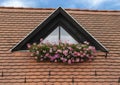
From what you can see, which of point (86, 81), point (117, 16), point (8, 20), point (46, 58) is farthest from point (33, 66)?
point (117, 16)

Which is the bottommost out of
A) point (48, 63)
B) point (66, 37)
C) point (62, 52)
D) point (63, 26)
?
point (48, 63)

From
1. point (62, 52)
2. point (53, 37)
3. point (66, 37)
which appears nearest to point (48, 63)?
point (62, 52)

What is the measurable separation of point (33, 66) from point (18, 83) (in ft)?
3.45

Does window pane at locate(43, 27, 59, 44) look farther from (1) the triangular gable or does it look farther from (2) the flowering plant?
(2) the flowering plant

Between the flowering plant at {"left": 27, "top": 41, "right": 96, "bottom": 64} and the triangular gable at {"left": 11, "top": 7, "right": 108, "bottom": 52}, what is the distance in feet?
1.32

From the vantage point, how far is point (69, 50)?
13055 millimetres

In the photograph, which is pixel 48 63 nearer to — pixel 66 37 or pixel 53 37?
pixel 53 37

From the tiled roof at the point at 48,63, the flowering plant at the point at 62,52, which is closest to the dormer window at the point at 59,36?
the flowering plant at the point at 62,52

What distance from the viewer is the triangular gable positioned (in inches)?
533

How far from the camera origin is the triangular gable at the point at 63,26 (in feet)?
44.4

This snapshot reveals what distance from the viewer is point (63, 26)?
14.0 m

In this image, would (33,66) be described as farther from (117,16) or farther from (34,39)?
(117,16)

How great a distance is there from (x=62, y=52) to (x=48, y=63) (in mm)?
568

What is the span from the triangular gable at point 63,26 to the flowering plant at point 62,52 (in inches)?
15.8
